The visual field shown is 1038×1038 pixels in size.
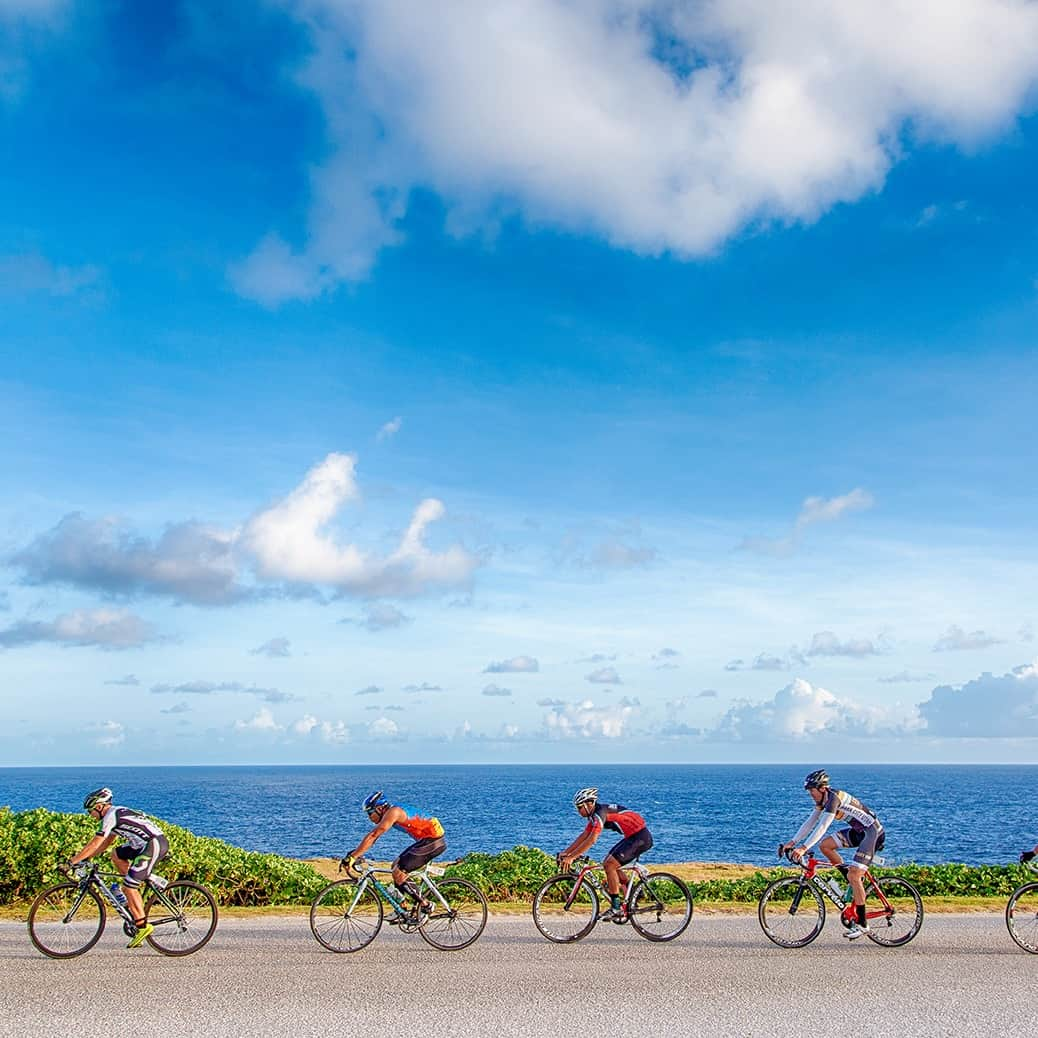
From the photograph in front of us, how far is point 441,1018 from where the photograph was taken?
943 centimetres

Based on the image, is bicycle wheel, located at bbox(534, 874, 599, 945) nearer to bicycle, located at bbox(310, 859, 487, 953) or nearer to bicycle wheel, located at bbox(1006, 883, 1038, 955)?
bicycle, located at bbox(310, 859, 487, 953)

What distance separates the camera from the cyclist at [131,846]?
40.4 feet

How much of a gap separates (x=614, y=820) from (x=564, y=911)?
1.47m

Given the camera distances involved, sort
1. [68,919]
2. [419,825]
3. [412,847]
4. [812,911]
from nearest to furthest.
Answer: [68,919], [412,847], [419,825], [812,911]

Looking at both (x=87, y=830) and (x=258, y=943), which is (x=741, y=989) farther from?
(x=87, y=830)

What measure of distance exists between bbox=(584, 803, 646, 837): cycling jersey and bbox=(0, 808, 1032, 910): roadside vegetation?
4171mm

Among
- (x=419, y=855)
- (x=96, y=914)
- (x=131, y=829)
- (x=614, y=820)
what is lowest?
(x=96, y=914)

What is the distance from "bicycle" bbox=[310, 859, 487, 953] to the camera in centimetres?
1276

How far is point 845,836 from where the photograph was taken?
43.6 feet

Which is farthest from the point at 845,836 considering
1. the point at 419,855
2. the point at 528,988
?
the point at 419,855

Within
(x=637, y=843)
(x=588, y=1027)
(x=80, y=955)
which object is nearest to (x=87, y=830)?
(x=80, y=955)

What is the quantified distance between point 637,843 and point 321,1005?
17.1 feet

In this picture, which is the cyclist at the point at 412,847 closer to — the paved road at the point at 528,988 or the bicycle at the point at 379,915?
the bicycle at the point at 379,915

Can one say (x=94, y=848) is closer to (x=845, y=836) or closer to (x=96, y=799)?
(x=96, y=799)
